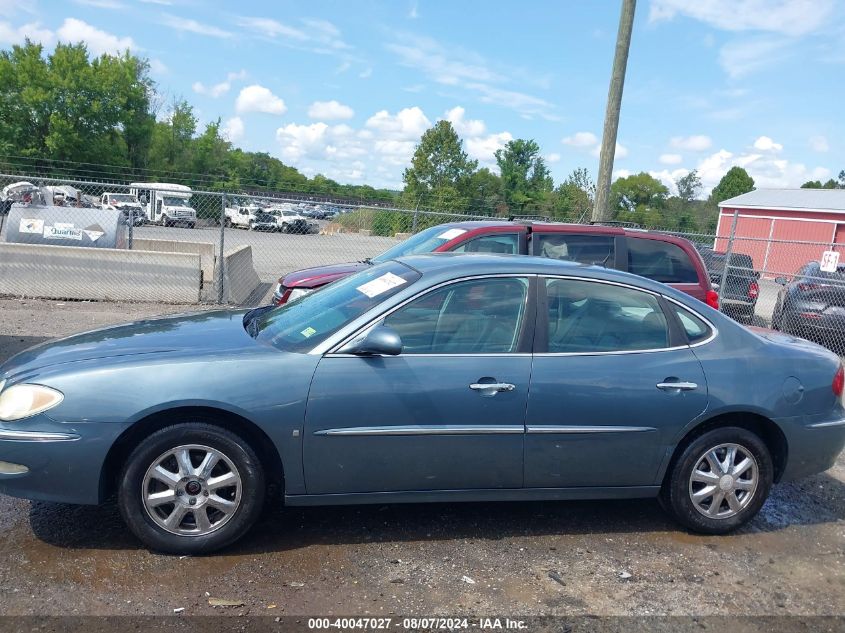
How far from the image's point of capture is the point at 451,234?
7527 mm

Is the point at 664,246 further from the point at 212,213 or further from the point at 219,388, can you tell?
the point at 212,213

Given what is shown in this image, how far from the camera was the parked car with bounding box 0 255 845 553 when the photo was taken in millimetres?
3424

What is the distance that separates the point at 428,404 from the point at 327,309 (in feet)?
3.01

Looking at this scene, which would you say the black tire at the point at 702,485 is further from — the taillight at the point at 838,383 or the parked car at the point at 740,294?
the parked car at the point at 740,294

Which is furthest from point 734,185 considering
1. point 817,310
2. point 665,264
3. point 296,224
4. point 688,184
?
point 665,264

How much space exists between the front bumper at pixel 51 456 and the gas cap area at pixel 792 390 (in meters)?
3.73

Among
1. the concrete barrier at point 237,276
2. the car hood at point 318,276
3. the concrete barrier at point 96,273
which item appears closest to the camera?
the car hood at point 318,276

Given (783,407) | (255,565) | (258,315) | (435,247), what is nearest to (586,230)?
(435,247)

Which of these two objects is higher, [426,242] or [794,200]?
[794,200]

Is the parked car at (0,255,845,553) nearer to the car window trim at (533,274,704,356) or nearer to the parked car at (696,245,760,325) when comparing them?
the car window trim at (533,274,704,356)

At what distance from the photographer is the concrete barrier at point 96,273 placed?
10227mm

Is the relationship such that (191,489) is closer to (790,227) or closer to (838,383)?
(838,383)

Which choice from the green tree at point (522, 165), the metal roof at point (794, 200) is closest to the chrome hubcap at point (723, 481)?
the metal roof at point (794, 200)

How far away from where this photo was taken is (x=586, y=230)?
7391 mm
